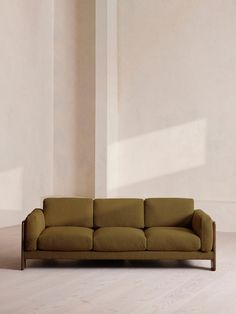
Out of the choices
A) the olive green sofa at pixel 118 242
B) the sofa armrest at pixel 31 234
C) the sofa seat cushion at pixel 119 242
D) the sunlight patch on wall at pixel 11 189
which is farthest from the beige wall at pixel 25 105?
the sofa seat cushion at pixel 119 242

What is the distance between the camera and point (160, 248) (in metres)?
7.23

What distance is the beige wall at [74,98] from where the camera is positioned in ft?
39.9

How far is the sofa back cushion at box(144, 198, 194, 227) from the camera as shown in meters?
7.97

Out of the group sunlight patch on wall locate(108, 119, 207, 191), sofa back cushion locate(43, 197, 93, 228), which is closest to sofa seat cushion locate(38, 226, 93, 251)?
sofa back cushion locate(43, 197, 93, 228)

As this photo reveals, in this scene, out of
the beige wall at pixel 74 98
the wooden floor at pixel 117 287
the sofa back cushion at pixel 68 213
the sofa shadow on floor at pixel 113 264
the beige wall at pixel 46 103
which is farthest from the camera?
the beige wall at pixel 74 98

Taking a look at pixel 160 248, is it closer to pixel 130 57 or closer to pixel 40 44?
pixel 130 57

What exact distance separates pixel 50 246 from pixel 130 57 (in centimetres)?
551

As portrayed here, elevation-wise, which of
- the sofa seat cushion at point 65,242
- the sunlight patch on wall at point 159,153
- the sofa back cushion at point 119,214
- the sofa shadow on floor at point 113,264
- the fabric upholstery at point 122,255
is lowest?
the sofa shadow on floor at point 113,264

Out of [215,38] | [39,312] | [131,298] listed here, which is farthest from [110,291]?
[215,38]

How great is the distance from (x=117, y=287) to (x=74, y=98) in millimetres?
6604

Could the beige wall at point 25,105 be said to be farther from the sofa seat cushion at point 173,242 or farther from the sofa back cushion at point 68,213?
the sofa seat cushion at point 173,242

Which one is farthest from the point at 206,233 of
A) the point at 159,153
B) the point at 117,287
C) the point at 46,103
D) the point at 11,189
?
the point at 46,103

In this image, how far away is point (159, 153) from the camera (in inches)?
455

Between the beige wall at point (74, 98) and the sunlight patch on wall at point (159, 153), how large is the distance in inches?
27.0
